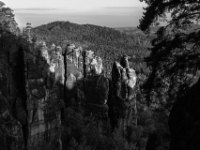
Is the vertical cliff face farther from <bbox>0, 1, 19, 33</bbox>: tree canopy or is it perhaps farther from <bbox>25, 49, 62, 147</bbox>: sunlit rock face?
<bbox>0, 1, 19, 33</bbox>: tree canopy

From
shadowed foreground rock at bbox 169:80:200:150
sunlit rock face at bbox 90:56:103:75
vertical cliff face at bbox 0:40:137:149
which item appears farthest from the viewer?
sunlit rock face at bbox 90:56:103:75

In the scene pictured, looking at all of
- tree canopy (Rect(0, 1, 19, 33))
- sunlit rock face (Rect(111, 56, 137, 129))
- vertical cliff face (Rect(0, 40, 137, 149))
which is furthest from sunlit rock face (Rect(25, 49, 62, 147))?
sunlit rock face (Rect(111, 56, 137, 129))

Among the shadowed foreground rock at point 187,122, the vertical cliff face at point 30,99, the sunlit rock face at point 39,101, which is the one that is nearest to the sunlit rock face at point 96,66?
the vertical cliff face at point 30,99

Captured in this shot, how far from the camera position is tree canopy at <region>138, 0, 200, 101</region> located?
10195 millimetres

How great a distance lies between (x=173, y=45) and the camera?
411 inches

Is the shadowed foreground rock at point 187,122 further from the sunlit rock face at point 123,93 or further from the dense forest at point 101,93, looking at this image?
the sunlit rock face at point 123,93

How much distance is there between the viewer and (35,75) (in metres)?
21.6

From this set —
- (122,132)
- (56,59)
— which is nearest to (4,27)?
(56,59)

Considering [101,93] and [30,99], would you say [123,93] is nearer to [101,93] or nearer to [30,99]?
[101,93]

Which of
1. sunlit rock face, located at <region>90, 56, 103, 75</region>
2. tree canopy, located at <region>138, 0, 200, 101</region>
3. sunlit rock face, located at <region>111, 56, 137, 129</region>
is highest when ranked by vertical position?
tree canopy, located at <region>138, 0, 200, 101</region>

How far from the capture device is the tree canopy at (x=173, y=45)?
10195mm

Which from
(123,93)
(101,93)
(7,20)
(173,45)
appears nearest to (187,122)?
(173,45)

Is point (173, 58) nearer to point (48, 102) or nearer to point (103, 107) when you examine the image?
point (48, 102)

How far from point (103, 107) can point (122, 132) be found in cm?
397
